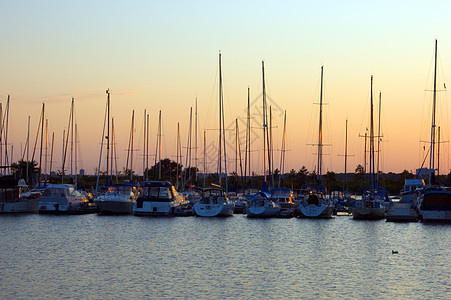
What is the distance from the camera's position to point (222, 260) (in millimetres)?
44750

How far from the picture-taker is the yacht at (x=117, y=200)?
79562 mm

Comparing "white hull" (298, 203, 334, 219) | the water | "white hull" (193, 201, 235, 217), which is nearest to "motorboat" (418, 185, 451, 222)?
the water

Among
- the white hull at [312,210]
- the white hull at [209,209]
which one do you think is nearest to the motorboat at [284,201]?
the white hull at [312,210]

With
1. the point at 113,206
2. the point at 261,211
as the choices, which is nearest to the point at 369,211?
the point at 261,211

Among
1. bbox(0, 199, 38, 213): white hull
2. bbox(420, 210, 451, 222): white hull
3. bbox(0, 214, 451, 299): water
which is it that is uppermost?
bbox(420, 210, 451, 222): white hull

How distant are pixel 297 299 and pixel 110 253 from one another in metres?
19.4

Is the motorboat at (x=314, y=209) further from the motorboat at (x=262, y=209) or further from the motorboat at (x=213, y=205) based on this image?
the motorboat at (x=213, y=205)

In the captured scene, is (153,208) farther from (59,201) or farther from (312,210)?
(312,210)

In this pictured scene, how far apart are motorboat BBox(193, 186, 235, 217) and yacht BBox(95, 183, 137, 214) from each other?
8.77 meters

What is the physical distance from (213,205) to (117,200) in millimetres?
11614

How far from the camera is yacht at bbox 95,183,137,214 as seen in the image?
3132 inches

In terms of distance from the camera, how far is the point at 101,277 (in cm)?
3712

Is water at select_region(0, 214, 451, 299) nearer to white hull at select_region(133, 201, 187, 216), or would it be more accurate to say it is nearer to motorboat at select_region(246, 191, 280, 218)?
white hull at select_region(133, 201, 187, 216)

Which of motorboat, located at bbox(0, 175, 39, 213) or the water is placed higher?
motorboat, located at bbox(0, 175, 39, 213)
